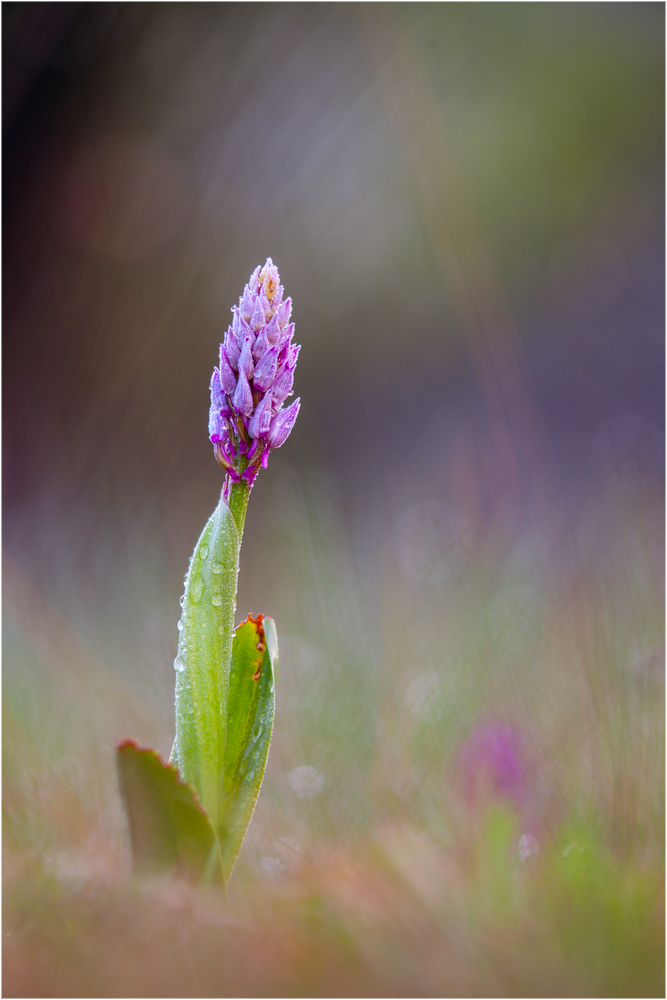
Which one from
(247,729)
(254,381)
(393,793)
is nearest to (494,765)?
(393,793)

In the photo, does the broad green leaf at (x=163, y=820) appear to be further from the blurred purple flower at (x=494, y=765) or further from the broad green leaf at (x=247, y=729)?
the blurred purple flower at (x=494, y=765)

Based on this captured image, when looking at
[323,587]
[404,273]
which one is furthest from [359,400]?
[323,587]

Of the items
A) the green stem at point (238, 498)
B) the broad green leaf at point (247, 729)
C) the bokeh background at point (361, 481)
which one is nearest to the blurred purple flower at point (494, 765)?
the bokeh background at point (361, 481)

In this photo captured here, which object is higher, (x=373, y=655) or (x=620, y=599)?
(x=620, y=599)

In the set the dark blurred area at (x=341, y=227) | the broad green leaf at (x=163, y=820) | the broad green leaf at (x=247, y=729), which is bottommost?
the broad green leaf at (x=163, y=820)

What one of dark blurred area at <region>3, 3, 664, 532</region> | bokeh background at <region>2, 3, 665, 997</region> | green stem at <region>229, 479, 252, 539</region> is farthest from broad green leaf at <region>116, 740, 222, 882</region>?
dark blurred area at <region>3, 3, 664, 532</region>

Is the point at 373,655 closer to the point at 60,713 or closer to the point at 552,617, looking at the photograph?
the point at 552,617
